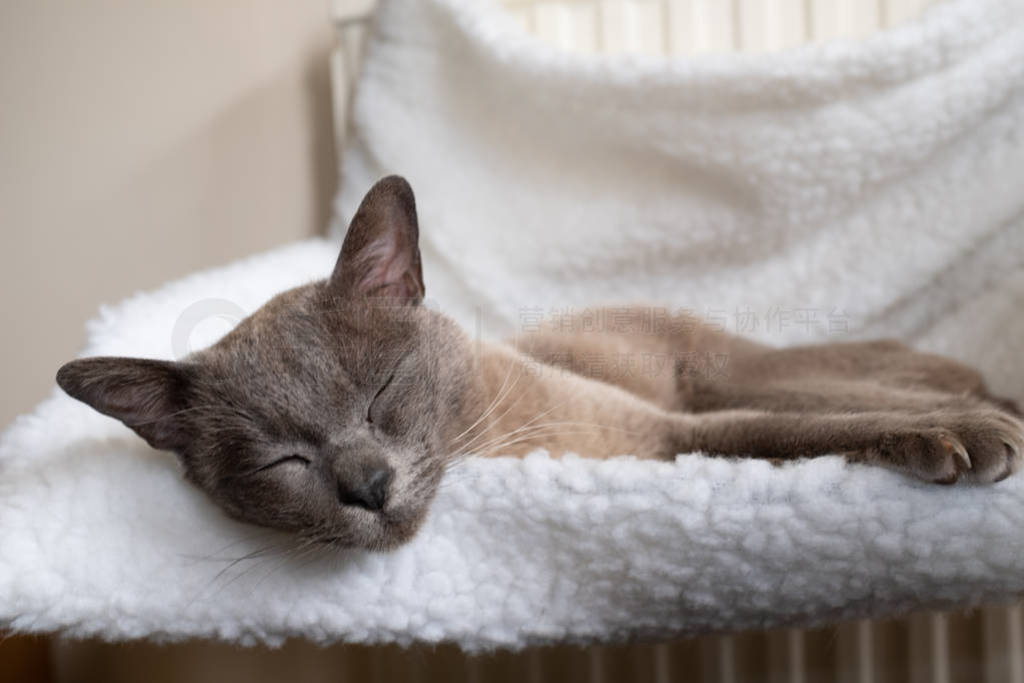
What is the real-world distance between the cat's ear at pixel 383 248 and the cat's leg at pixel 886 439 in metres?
0.42

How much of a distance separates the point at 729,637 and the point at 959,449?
102cm

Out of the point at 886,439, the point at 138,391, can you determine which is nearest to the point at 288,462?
the point at 138,391

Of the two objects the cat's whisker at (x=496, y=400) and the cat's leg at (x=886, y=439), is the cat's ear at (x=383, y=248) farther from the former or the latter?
the cat's leg at (x=886, y=439)

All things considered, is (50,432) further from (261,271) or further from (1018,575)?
(1018,575)

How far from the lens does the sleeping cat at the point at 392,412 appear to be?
0.89 meters

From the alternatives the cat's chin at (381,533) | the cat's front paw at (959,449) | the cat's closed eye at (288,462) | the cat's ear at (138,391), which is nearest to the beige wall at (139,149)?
the cat's ear at (138,391)

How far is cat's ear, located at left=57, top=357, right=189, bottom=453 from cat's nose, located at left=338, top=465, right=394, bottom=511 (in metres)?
0.23

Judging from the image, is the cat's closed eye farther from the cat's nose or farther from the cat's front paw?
the cat's front paw

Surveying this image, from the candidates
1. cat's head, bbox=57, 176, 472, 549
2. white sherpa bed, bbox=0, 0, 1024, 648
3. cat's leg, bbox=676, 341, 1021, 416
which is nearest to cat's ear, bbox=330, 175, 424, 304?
cat's head, bbox=57, 176, 472, 549

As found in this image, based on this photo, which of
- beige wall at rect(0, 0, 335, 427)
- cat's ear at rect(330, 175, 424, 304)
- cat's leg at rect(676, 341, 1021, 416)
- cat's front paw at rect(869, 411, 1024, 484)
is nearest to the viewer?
cat's front paw at rect(869, 411, 1024, 484)

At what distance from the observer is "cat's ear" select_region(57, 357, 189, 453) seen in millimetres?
894

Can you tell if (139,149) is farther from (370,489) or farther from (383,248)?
(370,489)

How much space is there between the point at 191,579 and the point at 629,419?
0.58m

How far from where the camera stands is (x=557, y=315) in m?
1.65
